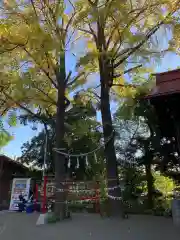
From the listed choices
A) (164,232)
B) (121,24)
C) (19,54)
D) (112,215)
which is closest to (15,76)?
(19,54)

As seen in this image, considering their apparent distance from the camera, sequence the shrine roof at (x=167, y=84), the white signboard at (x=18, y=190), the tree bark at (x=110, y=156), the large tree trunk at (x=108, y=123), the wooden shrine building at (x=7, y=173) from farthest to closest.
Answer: the wooden shrine building at (x=7, y=173), the white signboard at (x=18, y=190), the large tree trunk at (x=108, y=123), the tree bark at (x=110, y=156), the shrine roof at (x=167, y=84)

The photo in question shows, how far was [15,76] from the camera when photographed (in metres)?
12.7

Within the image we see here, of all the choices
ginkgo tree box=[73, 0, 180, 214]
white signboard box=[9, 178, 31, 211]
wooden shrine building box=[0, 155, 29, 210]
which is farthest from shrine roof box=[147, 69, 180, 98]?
wooden shrine building box=[0, 155, 29, 210]

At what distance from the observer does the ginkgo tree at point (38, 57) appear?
11.9 metres

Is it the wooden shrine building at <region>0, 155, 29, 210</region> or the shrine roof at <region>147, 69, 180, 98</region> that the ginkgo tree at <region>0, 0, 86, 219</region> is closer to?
the shrine roof at <region>147, 69, 180, 98</region>

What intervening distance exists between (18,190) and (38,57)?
774 cm

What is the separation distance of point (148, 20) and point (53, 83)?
16.9 ft

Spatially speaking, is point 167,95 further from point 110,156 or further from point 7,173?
point 7,173

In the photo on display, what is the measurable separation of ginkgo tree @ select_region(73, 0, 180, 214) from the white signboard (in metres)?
5.97

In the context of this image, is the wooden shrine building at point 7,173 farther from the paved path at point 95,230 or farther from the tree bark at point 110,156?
the tree bark at point 110,156

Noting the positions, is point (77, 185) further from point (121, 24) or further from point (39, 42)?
point (121, 24)

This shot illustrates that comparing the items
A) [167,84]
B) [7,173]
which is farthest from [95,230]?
[7,173]

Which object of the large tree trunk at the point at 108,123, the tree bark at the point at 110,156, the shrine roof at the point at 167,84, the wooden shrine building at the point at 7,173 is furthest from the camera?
the wooden shrine building at the point at 7,173

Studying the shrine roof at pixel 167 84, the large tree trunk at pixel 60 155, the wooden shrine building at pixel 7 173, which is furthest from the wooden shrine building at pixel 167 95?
the wooden shrine building at pixel 7 173
